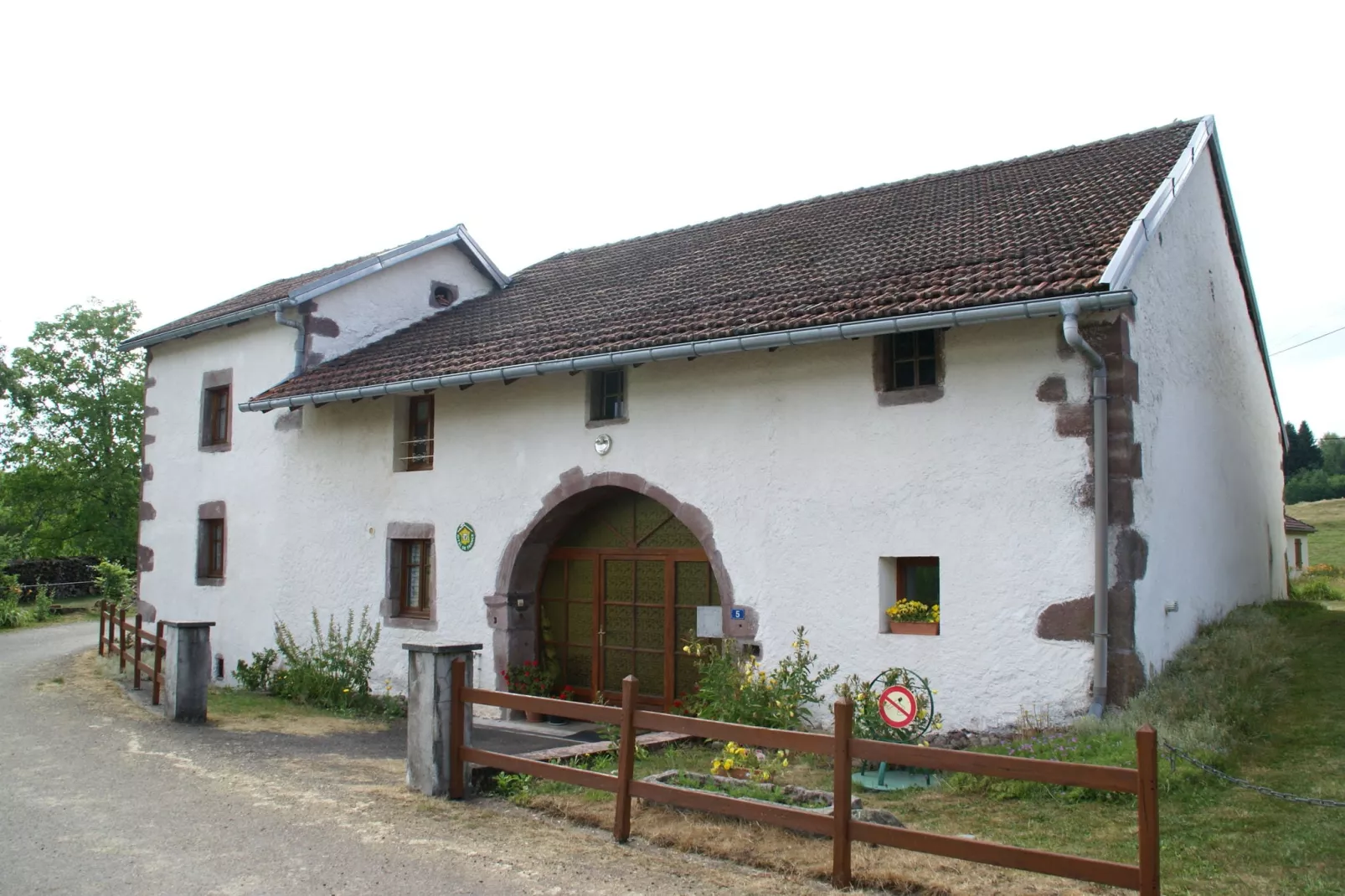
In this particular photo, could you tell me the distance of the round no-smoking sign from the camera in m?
7.36

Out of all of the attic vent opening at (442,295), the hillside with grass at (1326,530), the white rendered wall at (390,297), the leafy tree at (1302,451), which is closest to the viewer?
the white rendered wall at (390,297)

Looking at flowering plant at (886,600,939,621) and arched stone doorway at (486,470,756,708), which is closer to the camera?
flowering plant at (886,600,939,621)

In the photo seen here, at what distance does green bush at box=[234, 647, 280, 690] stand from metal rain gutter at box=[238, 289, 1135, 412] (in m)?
3.47

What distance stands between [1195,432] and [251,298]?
1306 cm

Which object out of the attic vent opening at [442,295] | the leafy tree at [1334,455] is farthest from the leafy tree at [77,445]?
the leafy tree at [1334,455]

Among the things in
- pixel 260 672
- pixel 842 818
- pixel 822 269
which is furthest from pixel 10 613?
pixel 842 818

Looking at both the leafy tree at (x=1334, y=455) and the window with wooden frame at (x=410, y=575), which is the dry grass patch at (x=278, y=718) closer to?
the window with wooden frame at (x=410, y=575)

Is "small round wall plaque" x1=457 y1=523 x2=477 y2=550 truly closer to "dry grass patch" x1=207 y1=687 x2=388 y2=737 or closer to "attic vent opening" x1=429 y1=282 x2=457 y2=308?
"dry grass patch" x1=207 y1=687 x2=388 y2=737

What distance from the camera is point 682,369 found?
10664 mm

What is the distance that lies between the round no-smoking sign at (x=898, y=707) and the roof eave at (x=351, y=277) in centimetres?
964

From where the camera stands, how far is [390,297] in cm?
1517

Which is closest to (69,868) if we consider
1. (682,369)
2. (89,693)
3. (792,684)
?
(792,684)

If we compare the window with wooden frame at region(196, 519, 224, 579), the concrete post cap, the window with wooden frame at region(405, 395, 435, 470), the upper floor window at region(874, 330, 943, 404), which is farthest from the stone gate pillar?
the window with wooden frame at region(196, 519, 224, 579)

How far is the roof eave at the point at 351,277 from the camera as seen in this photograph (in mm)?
14023
